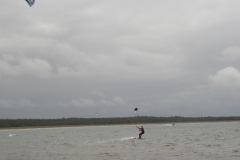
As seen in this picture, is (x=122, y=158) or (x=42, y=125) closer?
(x=122, y=158)

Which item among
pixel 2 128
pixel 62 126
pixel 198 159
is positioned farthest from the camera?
pixel 62 126

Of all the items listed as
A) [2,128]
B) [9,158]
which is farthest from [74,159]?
[2,128]

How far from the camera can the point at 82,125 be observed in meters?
188

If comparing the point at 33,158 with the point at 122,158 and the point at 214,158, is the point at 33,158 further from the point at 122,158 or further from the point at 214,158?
the point at 214,158

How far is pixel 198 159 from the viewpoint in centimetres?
2773

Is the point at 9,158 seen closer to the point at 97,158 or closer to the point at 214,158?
the point at 97,158

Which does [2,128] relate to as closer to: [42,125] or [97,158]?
[42,125]

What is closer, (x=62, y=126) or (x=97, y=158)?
(x=97, y=158)

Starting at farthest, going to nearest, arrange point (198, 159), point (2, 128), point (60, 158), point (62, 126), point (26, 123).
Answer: point (62, 126), point (26, 123), point (2, 128), point (60, 158), point (198, 159)

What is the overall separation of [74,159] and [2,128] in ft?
437

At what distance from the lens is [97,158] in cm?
2933

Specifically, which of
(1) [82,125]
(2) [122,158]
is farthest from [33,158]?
(1) [82,125]

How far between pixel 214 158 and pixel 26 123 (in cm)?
15122

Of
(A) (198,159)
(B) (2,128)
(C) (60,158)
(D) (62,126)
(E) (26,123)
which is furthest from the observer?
(D) (62,126)
